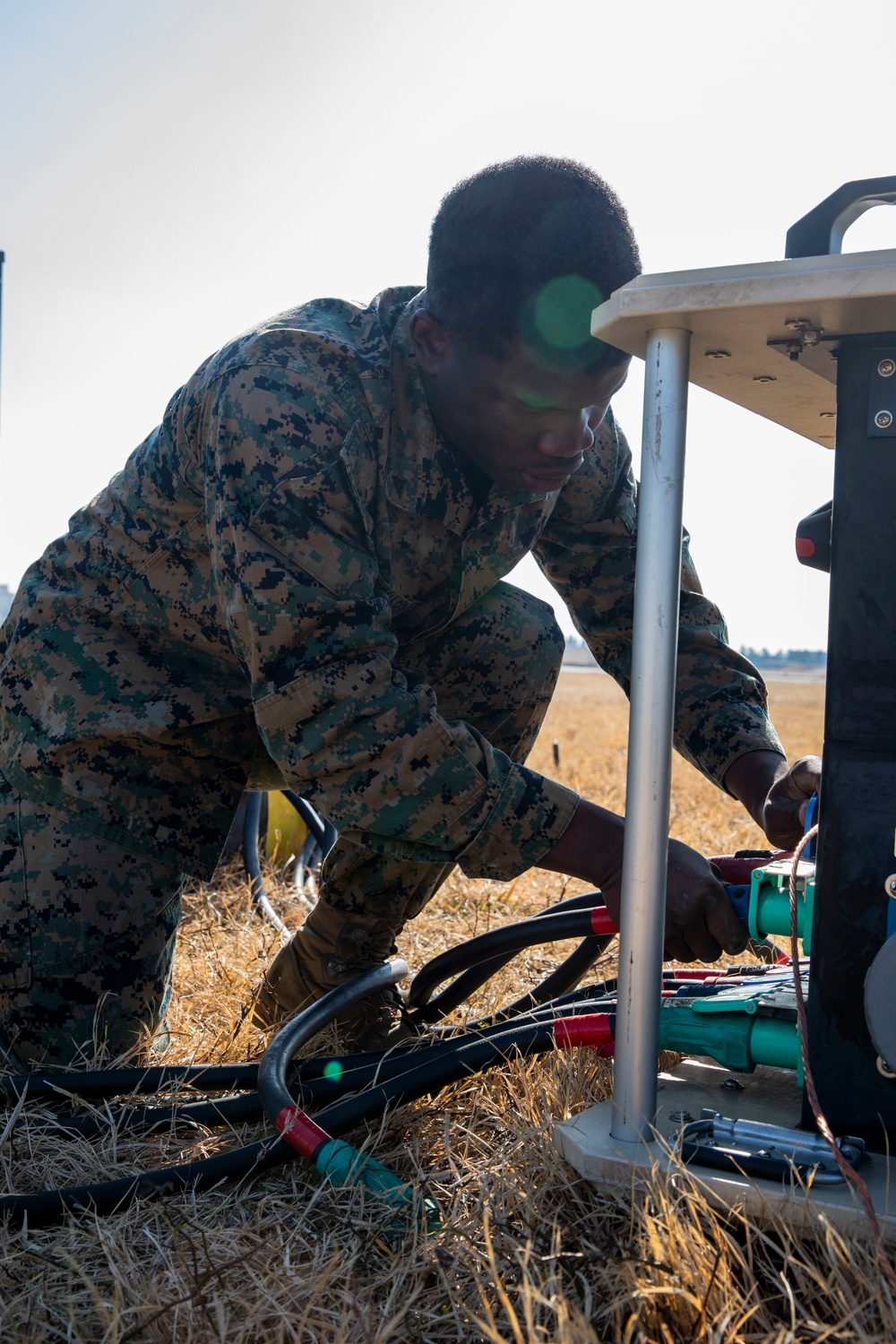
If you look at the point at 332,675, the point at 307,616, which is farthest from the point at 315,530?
the point at 332,675

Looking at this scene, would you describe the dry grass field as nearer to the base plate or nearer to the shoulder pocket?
the base plate

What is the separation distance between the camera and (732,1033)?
1.76 meters

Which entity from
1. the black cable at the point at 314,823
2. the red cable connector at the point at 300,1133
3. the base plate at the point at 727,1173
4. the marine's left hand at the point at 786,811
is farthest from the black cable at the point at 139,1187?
the black cable at the point at 314,823

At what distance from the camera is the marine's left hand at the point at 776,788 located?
81.2 inches

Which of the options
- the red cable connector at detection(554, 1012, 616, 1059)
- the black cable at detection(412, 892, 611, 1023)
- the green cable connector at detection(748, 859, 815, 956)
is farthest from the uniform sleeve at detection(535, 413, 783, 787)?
the red cable connector at detection(554, 1012, 616, 1059)

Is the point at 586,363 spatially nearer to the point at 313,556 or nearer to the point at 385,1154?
the point at 313,556

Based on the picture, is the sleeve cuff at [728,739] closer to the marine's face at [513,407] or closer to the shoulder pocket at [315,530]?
the marine's face at [513,407]

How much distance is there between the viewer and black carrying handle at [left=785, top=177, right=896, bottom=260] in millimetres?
1441

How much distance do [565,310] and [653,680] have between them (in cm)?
94

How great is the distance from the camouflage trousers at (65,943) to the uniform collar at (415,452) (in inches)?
40.6

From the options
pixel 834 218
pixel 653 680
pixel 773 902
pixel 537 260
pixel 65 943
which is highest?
pixel 537 260

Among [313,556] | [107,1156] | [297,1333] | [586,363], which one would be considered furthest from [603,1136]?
[586,363]

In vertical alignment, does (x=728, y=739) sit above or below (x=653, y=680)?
below

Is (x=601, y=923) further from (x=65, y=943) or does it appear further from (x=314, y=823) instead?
(x=314, y=823)
